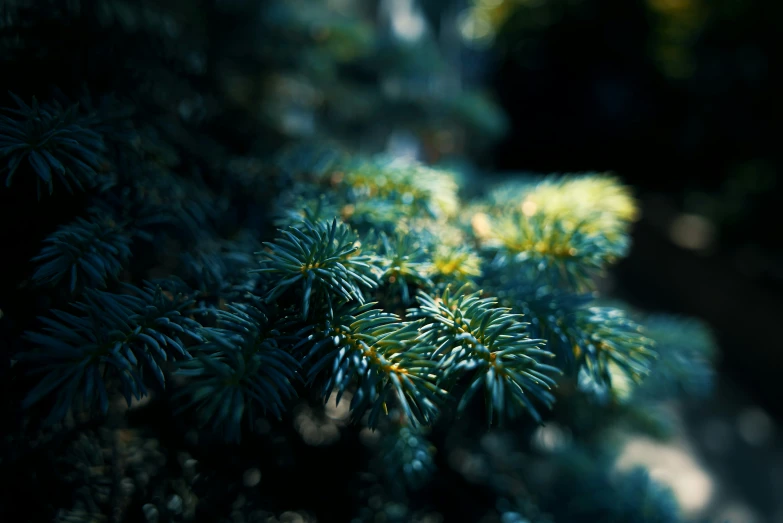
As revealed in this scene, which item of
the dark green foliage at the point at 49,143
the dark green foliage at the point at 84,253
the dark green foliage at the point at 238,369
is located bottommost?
the dark green foliage at the point at 238,369

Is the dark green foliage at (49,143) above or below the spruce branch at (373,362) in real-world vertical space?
above

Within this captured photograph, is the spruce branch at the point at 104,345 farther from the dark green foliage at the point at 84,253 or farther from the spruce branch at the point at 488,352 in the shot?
the spruce branch at the point at 488,352

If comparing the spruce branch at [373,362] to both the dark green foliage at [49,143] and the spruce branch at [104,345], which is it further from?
the dark green foliage at [49,143]

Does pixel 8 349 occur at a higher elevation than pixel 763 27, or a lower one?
lower

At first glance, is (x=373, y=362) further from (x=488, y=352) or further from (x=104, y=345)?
(x=104, y=345)

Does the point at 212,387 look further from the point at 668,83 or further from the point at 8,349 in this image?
the point at 668,83

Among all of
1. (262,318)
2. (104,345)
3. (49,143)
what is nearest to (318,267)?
(262,318)

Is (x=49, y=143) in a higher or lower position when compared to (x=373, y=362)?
higher

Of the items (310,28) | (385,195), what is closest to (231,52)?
(310,28)

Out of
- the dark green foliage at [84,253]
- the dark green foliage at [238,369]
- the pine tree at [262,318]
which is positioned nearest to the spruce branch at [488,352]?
the pine tree at [262,318]
